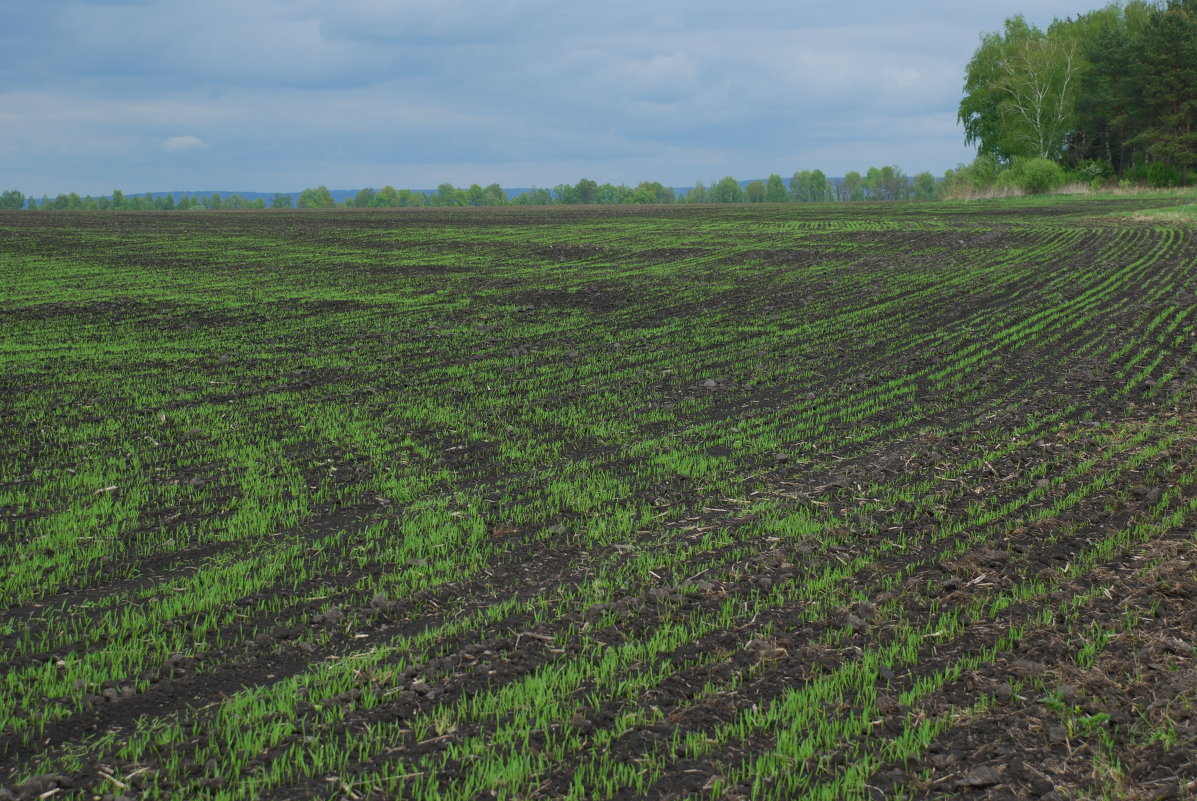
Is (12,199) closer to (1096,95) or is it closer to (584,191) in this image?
(584,191)

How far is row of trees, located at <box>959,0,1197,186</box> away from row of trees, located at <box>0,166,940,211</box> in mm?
74096

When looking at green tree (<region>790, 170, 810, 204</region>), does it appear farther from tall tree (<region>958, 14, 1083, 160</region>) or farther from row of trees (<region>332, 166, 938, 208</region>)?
tall tree (<region>958, 14, 1083, 160</region>)

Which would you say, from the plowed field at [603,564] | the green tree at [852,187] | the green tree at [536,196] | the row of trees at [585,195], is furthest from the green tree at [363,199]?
the plowed field at [603,564]

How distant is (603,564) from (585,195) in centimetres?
16566

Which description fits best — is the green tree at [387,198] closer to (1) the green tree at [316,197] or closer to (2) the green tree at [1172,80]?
(1) the green tree at [316,197]

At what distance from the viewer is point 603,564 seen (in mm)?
7660

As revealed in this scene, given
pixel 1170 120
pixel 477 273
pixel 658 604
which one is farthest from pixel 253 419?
pixel 1170 120

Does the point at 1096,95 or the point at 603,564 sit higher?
the point at 1096,95

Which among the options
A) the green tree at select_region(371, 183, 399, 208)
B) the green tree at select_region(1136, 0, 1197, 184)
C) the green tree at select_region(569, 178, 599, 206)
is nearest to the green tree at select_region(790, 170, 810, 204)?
the green tree at select_region(569, 178, 599, 206)

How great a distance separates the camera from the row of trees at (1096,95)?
69625mm

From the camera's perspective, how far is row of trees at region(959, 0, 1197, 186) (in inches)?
2741

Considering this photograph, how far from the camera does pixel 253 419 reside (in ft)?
A: 39.7

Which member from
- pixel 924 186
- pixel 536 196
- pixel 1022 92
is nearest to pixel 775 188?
pixel 924 186

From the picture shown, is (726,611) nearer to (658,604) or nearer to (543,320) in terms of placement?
(658,604)
